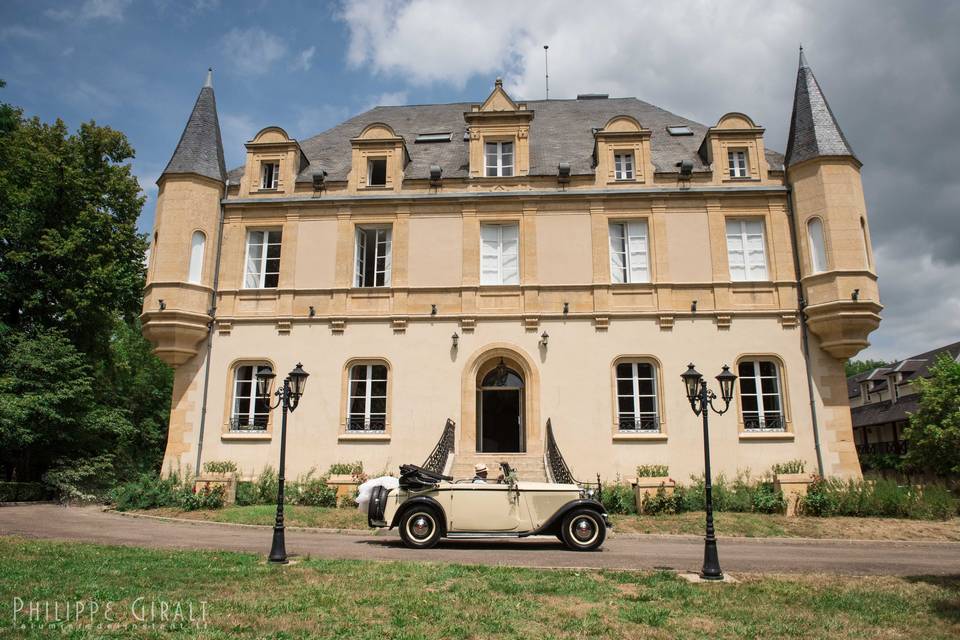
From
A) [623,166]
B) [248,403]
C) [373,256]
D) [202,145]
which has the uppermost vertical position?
[202,145]

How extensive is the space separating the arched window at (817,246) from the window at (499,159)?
965cm

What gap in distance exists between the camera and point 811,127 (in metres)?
20.5

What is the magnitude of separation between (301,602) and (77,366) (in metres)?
18.8

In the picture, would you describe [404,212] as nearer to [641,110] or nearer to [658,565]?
[641,110]

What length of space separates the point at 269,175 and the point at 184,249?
400 centimetres

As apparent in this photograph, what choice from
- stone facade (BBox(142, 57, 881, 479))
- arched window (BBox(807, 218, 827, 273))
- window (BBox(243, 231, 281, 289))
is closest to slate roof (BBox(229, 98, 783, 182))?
stone facade (BBox(142, 57, 881, 479))

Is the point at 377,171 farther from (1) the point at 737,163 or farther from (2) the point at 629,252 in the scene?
(1) the point at 737,163

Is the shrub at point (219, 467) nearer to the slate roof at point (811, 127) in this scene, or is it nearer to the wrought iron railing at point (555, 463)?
the wrought iron railing at point (555, 463)

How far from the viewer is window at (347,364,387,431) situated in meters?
19.9

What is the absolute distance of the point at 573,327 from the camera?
20000 millimetres

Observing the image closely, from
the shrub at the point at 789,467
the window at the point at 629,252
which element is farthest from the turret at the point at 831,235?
the window at the point at 629,252

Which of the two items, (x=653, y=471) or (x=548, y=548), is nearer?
(x=548, y=548)

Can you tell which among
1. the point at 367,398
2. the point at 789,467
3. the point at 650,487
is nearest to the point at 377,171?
the point at 367,398

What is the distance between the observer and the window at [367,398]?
65.4 feet
